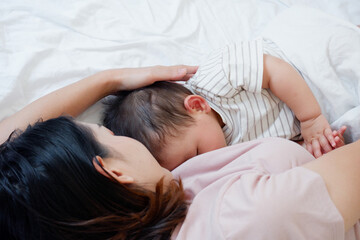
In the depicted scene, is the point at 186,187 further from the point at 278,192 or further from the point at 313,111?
the point at 313,111

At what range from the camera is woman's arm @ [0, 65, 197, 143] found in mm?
896

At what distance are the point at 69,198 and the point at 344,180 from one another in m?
0.53

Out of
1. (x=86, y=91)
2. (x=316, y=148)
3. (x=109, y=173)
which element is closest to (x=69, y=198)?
(x=109, y=173)

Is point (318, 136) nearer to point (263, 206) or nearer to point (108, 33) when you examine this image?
point (263, 206)

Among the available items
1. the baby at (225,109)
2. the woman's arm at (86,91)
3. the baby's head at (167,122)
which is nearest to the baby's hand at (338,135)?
the baby at (225,109)

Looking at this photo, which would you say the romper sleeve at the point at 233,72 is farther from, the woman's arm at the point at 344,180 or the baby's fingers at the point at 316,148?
the woman's arm at the point at 344,180

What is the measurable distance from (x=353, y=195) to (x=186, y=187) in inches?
14.0

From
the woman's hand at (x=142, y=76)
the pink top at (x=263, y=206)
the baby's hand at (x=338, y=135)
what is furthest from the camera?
the woman's hand at (x=142, y=76)

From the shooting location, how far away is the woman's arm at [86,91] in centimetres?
90

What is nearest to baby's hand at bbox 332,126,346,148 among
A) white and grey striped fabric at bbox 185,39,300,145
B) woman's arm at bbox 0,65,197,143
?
white and grey striped fabric at bbox 185,39,300,145

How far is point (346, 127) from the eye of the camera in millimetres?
908

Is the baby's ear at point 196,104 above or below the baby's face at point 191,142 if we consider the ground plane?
above

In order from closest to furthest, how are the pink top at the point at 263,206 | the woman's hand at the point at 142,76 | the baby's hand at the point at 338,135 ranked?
1. the pink top at the point at 263,206
2. the baby's hand at the point at 338,135
3. the woman's hand at the point at 142,76

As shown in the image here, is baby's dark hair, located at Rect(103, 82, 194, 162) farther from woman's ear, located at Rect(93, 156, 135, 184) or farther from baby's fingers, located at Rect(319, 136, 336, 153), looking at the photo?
baby's fingers, located at Rect(319, 136, 336, 153)
